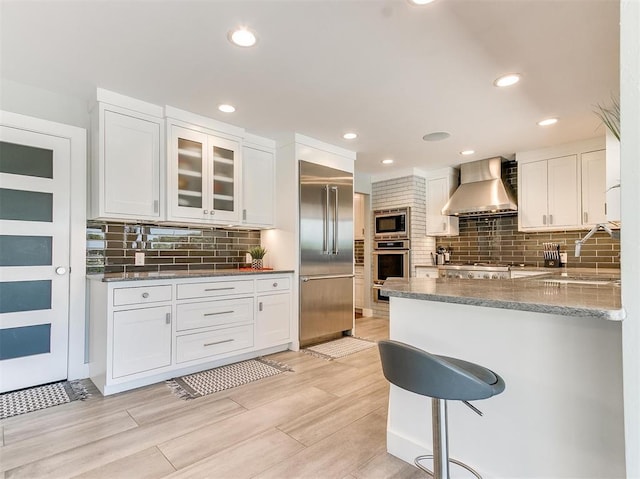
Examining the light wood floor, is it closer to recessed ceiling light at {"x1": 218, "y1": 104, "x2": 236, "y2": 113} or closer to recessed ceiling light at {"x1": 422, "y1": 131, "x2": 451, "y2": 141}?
recessed ceiling light at {"x1": 218, "y1": 104, "x2": 236, "y2": 113}

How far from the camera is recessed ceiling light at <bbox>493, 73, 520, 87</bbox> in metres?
2.53

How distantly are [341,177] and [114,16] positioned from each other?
2.89 meters

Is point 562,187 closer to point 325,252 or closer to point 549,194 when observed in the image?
point 549,194

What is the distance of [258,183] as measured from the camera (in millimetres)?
3957

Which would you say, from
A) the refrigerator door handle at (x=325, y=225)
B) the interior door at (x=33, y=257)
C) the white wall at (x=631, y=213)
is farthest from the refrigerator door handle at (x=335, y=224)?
the white wall at (x=631, y=213)

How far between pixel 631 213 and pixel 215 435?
226cm

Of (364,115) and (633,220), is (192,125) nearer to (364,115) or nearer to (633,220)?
(364,115)

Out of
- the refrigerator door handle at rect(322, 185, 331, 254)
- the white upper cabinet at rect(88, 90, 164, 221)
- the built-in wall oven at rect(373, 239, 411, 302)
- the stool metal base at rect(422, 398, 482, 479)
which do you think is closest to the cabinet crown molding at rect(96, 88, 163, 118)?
the white upper cabinet at rect(88, 90, 164, 221)

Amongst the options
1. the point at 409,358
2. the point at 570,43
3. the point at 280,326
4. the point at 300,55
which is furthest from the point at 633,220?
the point at 280,326

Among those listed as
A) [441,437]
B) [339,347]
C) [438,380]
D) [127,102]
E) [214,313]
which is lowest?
[339,347]

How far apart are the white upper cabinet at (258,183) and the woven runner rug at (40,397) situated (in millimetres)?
2055

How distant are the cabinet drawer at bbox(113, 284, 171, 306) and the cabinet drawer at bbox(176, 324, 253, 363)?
40cm

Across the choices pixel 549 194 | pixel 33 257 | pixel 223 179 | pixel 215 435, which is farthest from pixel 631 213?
pixel 549 194

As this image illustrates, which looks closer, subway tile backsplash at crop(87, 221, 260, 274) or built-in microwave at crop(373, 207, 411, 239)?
subway tile backsplash at crop(87, 221, 260, 274)
